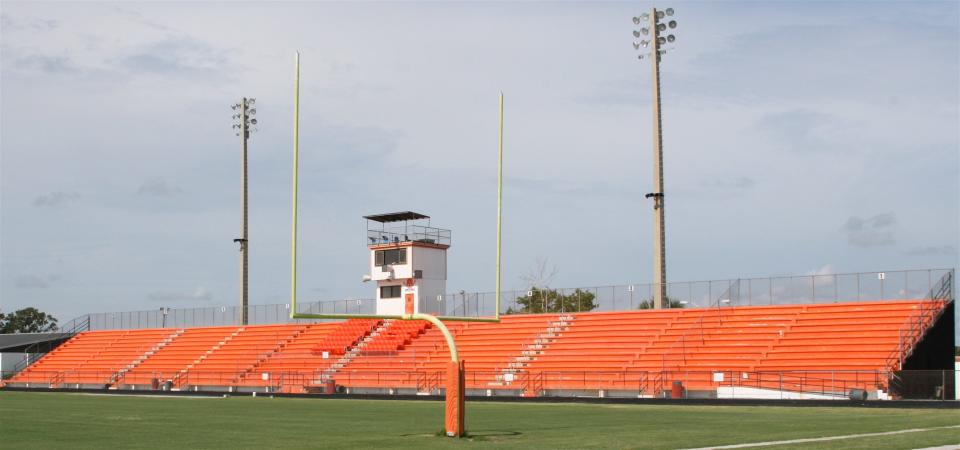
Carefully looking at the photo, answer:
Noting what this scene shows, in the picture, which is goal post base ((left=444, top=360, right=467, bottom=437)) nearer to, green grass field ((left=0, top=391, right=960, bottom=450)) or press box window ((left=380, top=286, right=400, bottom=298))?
green grass field ((left=0, top=391, right=960, bottom=450))

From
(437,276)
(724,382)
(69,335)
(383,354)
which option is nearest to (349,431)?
(724,382)

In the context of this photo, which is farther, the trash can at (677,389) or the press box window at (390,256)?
the press box window at (390,256)

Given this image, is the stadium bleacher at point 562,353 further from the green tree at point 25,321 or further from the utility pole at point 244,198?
the green tree at point 25,321

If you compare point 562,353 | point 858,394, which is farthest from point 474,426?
point 562,353

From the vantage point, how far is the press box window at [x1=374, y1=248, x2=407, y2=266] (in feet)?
188

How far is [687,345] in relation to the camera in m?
41.6

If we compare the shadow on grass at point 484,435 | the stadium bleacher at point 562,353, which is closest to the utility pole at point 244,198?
the stadium bleacher at point 562,353

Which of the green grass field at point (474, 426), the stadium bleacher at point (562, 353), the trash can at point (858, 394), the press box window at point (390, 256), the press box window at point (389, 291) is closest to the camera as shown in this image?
the green grass field at point (474, 426)

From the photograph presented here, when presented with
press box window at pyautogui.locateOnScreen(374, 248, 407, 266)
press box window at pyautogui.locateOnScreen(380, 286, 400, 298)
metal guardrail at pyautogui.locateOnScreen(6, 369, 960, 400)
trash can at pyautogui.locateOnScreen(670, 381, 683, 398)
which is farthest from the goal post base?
press box window at pyautogui.locateOnScreen(380, 286, 400, 298)

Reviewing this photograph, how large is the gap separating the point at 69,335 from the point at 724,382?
163 feet

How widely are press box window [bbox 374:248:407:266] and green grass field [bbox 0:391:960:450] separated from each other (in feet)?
85.7

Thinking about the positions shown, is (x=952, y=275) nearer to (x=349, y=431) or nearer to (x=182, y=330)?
(x=349, y=431)

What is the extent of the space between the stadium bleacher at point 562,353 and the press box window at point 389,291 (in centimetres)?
215

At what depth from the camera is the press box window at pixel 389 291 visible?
189ft
